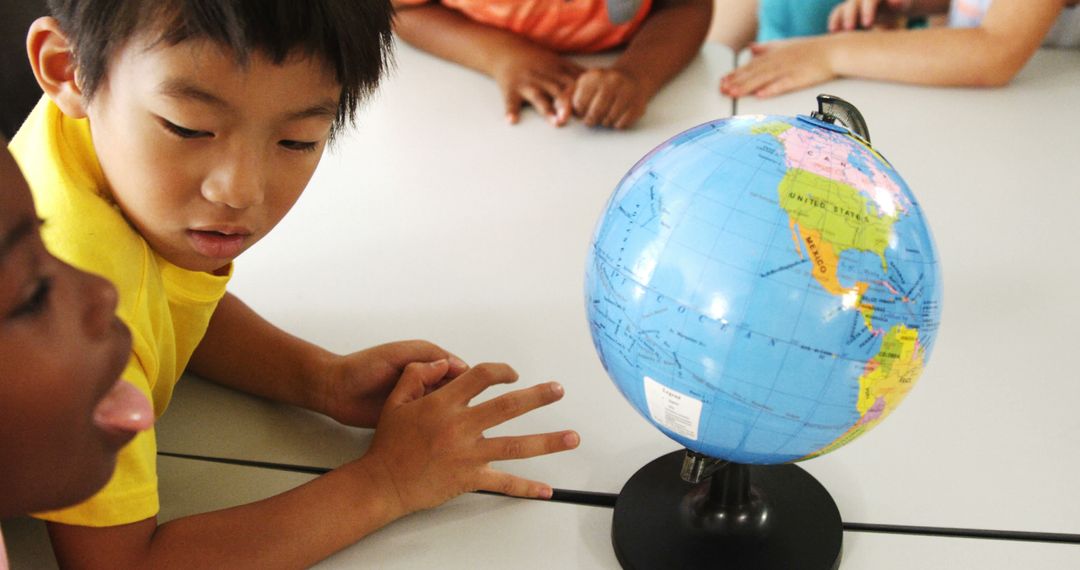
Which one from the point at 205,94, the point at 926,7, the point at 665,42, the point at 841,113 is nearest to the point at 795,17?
the point at 926,7

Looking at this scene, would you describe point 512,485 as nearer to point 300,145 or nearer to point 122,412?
point 300,145

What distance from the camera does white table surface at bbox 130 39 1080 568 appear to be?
90 centimetres

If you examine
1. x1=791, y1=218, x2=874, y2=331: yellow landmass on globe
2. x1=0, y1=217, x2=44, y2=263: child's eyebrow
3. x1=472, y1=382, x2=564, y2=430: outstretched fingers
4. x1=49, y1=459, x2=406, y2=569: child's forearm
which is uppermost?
x1=0, y1=217, x2=44, y2=263: child's eyebrow

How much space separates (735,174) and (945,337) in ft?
1.68

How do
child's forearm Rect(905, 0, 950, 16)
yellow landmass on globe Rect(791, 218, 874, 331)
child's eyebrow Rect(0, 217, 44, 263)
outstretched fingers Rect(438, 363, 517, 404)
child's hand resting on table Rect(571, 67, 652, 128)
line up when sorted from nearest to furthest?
child's eyebrow Rect(0, 217, 44, 263)
yellow landmass on globe Rect(791, 218, 874, 331)
outstretched fingers Rect(438, 363, 517, 404)
child's hand resting on table Rect(571, 67, 652, 128)
child's forearm Rect(905, 0, 950, 16)

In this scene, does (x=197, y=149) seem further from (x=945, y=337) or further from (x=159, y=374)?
(x=945, y=337)

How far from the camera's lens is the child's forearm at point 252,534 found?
0.82 metres

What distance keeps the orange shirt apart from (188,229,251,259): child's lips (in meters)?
0.95

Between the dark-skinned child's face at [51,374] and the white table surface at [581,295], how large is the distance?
52cm

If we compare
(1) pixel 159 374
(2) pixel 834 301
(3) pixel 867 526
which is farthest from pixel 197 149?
(3) pixel 867 526

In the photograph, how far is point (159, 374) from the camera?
3.18ft

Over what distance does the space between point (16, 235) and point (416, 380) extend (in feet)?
2.23

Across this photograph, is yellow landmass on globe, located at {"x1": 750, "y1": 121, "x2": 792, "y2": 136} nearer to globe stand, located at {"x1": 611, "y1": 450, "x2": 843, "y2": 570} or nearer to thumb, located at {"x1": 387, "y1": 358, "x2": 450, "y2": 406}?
globe stand, located at {"x1": 611, "y1": 450, "x2": 843, "y2": 570}

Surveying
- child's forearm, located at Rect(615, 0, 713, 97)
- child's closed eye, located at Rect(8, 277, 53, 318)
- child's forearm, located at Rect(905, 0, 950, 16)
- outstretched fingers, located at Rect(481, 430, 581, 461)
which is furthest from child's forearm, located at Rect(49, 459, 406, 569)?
child's forearm, located at Rect(905, 0, 950, 16)
